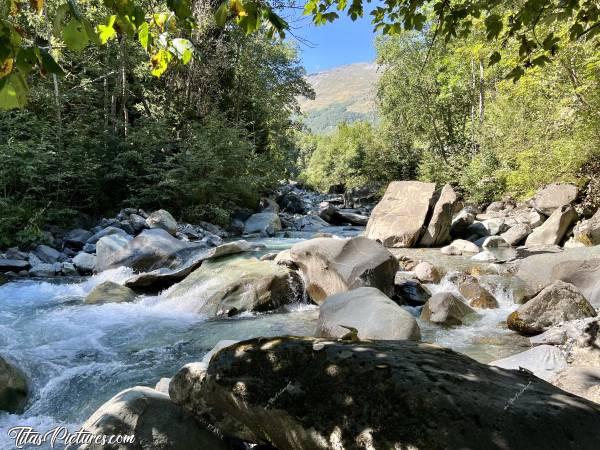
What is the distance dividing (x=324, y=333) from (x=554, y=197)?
1148cm

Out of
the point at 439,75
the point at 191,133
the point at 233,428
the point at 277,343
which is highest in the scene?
the point at 439,75

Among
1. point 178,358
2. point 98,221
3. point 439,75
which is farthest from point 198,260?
point 439,75

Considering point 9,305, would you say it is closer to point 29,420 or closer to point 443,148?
point 29,420

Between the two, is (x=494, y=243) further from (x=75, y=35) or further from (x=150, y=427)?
(x=75, y=35)

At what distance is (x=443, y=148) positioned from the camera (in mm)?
27484

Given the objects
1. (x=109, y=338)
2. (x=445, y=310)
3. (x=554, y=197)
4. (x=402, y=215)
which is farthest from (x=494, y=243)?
(x=109, y=338)

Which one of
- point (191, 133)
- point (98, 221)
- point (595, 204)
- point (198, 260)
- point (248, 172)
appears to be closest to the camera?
point (198, 260)

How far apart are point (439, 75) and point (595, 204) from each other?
1493 cm

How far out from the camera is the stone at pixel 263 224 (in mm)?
16703

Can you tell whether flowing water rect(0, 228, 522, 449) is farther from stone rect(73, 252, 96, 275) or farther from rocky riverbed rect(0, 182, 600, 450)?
stone rect(73, 252, 96, 275)

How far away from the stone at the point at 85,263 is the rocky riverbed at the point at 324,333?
0.05 meters

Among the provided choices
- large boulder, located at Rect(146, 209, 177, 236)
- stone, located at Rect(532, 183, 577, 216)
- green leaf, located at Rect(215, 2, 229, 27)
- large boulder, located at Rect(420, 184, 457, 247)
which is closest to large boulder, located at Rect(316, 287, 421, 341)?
green leaf, located at Rect(215, 2, 229, 27)

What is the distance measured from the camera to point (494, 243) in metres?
13.0

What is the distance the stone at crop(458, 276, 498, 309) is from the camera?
291 inches
